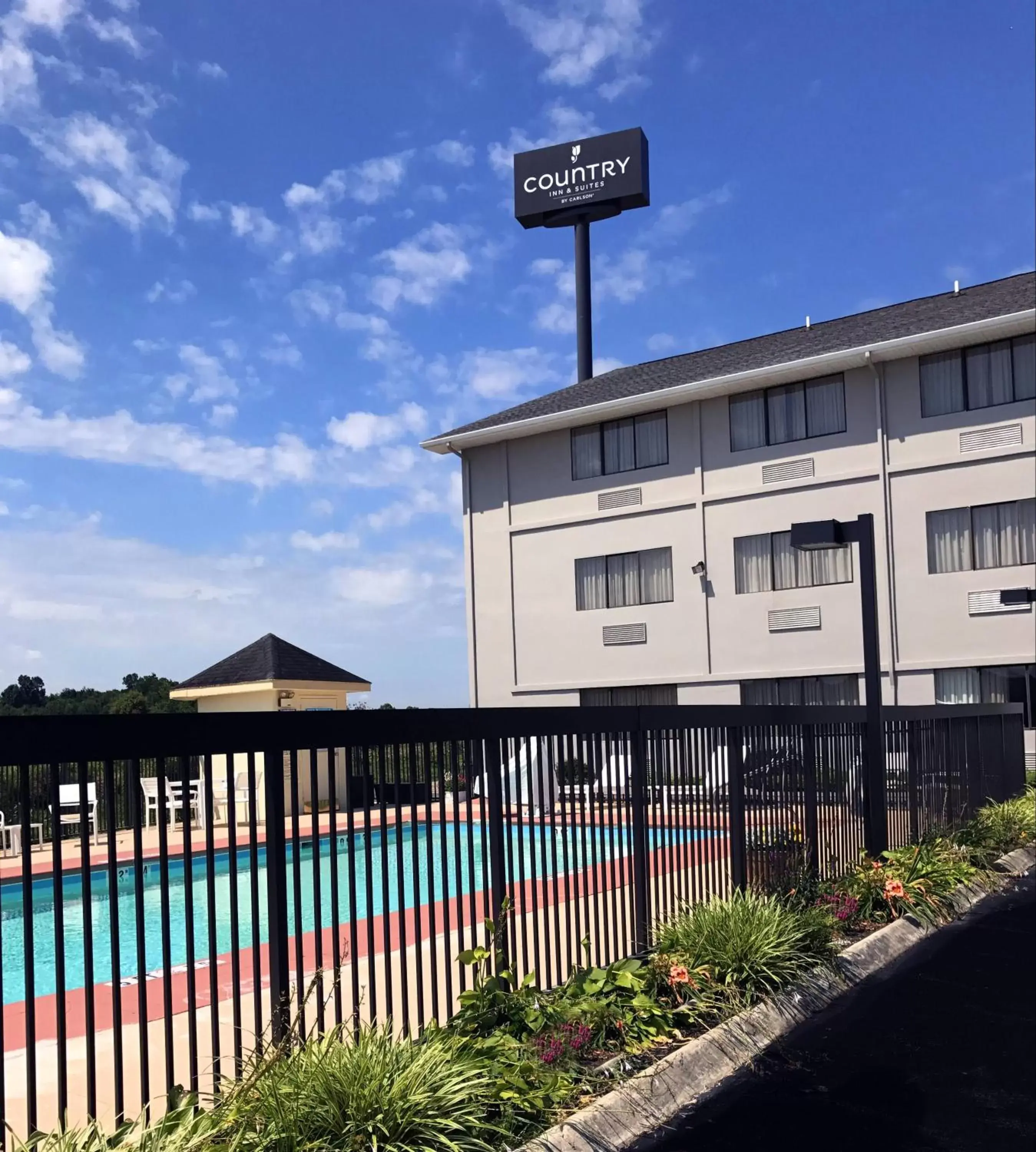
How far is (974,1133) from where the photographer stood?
5.47 meters

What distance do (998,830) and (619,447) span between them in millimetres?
17708

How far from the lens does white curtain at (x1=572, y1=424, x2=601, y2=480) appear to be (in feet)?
100

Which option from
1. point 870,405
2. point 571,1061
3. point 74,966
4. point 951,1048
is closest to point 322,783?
point 571,1061

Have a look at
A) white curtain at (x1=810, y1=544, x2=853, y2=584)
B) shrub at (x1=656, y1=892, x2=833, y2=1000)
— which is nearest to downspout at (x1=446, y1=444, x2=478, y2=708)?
white curtain at (x1=810, y1=544, x2=853, y2=584)

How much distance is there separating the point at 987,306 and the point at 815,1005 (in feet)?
71.9

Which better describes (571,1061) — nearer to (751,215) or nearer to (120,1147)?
(120,1147)

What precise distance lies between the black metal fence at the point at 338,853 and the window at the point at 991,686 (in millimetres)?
16162

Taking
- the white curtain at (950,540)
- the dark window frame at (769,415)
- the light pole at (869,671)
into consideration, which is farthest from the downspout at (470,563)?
the light pole at (869,671)

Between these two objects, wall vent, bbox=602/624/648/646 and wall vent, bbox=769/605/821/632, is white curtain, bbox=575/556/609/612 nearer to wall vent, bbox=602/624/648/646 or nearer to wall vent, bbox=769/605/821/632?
wall vent, bbox=602/624/648/646

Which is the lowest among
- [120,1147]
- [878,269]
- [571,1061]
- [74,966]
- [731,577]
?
[74,966]

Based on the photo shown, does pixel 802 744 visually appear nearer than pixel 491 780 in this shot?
No

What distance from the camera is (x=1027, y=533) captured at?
2464 cm

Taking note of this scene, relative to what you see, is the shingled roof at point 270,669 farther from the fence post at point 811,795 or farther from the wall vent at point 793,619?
the fence post at point 811,795

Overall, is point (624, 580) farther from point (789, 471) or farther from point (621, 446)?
point (789, 471)
